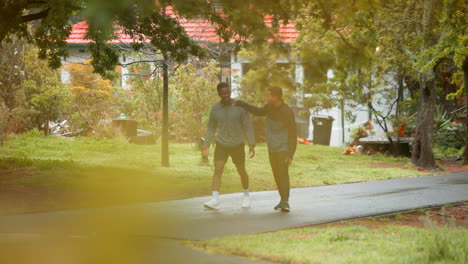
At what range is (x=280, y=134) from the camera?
11.8m

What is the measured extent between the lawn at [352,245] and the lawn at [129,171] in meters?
4.89

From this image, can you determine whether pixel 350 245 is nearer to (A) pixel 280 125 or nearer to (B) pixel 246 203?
(A) pixel 280 125

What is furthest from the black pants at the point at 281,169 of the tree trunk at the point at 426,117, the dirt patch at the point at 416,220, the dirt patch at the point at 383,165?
the dirt patch at the point at 383,165

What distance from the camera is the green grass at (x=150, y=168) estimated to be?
1596 centimetres

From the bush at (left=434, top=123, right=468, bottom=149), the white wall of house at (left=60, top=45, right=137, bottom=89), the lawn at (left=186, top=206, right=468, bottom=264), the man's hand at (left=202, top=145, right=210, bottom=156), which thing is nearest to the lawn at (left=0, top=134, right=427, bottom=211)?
the man's hand at (left=202, top=145, right=210, bottom=156)

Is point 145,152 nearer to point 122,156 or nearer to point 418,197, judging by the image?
point 122,156

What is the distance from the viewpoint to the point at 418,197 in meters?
14.3

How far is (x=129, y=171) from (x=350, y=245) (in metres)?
11.0

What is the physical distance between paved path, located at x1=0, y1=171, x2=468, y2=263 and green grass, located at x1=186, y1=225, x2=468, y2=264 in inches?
25.4

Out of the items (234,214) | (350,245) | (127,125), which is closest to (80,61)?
(127,125)

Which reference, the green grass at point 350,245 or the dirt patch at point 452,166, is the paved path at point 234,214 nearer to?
the green grass at point 350,245

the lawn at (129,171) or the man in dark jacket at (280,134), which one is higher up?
the man in dark jacket at (280,134)

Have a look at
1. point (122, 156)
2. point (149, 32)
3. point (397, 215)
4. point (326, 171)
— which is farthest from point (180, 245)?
point (122, 156)

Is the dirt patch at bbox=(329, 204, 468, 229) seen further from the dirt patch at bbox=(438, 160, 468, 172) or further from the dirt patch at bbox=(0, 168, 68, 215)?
the dirt patch at bbox=(438, 160, 468, 172)
